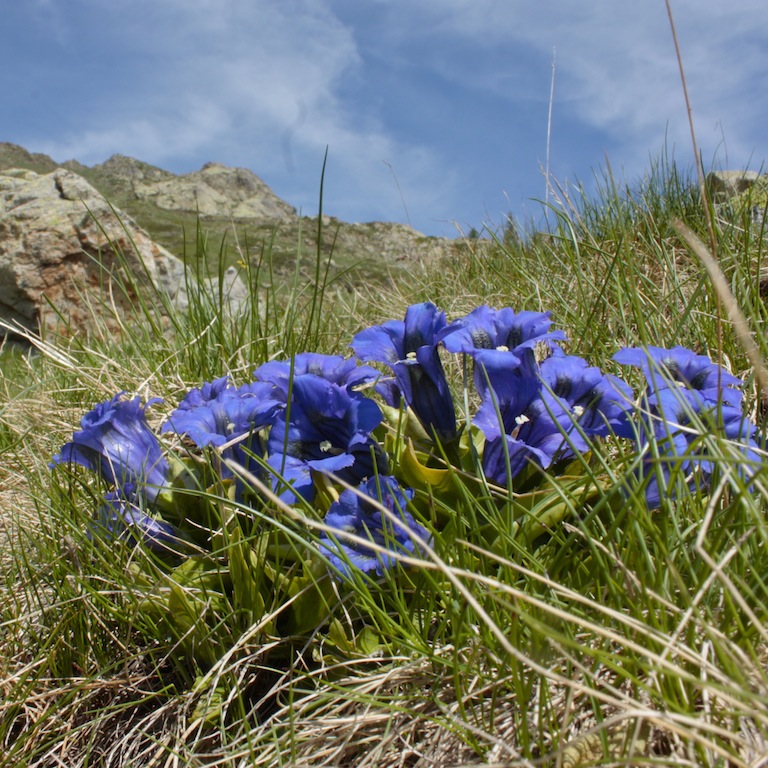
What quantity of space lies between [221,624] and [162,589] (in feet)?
0.60

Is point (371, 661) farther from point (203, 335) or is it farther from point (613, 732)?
point (203, 335)

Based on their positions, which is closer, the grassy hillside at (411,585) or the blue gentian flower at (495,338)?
the grassy hillside at (411,585)

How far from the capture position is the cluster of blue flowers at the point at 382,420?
1345mm

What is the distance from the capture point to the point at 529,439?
58.4 inches

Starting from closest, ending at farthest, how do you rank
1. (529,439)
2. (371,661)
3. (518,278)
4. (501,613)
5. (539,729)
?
1. (539,729)
2. (501,613)
3. (371,661)
4. (529,439)
5. (518,278)

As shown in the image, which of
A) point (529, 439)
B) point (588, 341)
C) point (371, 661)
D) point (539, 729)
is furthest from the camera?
point (588, 341)

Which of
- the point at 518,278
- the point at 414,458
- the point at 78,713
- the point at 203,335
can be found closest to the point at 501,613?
the point at 414,458

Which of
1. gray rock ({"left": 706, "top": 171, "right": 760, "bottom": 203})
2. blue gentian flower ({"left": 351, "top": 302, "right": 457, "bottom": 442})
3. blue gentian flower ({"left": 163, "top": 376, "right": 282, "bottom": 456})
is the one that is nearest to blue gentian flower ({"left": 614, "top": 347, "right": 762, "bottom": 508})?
blue gentian flower ({"left": 351, "top": 302, "right": 457, "bottom": 442})

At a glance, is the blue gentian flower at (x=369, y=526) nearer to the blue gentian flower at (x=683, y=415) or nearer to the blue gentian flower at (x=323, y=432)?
the blue gentian flower at (x=323, y=432)

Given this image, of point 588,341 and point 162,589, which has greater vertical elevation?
point 588,341

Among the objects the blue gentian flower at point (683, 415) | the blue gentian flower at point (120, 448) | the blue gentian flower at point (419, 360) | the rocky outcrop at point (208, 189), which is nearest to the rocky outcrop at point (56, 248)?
the blue gentian flower at point (120, 448)

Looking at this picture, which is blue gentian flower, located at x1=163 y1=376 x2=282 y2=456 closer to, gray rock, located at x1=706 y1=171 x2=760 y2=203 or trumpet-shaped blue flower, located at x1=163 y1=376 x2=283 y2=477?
trumpet-shaped blue flower, located at x1=163 y1=376 x2=283 y2=477

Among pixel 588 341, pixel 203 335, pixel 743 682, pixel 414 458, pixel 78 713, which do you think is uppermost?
pixel 203 335

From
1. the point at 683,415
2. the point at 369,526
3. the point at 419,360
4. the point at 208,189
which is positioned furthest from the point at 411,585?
the point at 208,189
